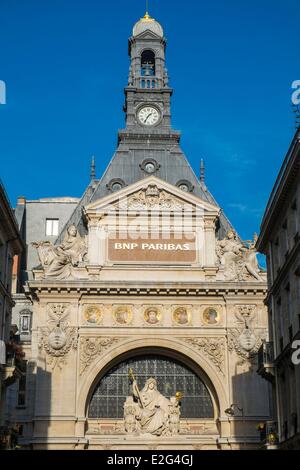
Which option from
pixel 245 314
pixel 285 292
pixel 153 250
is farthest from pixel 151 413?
pixel 285 292

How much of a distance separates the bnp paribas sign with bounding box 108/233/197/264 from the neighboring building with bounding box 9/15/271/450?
0.20 ft

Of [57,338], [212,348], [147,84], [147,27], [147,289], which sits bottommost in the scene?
[212,348]

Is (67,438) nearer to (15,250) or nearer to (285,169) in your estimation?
(15,250)

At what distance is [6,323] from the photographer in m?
42.5

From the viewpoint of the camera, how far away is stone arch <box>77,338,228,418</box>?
169 feet

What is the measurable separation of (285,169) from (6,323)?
15.8 m

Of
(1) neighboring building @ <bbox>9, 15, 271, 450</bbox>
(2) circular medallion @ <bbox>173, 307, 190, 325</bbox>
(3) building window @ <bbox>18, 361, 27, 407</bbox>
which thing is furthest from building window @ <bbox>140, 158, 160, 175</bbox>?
(3) building window @ <bbox>18, 361, 27, 407</bbox>

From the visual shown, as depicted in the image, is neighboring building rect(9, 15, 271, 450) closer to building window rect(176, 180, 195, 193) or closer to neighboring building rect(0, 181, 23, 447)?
building window rect(176, 180, 195, 193)

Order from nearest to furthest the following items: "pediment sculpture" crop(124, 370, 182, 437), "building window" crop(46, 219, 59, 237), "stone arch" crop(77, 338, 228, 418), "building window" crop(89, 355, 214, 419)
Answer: "pediment sculpture" crop(124, 370, 182, 437) → "stone arch" crop(77, 338, 228, 418) → "building window" crop(89, 355, 214, 419) → "building window" crop(46, 219, 59, 237)

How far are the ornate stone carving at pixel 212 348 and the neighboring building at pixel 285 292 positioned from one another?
951cm

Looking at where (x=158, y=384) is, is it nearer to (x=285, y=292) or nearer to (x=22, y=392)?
(x=22, y=392)

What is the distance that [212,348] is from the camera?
5244 cm

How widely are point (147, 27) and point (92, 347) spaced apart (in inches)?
1022

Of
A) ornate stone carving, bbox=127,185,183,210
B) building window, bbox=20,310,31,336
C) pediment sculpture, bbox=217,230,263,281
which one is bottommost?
building window, bbox=20,310,31,336
